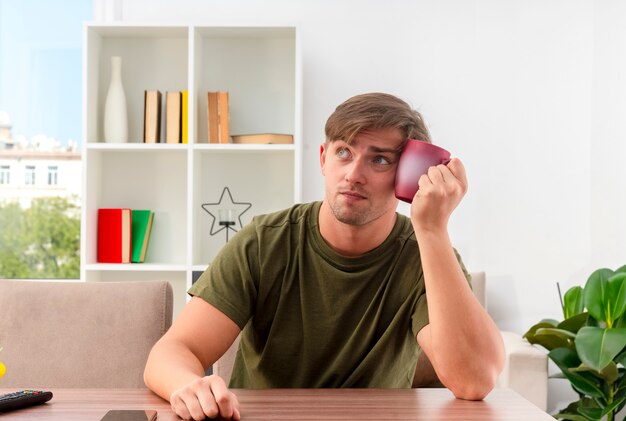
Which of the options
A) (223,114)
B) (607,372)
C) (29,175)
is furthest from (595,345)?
(29,175)

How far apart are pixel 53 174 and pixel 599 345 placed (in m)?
2.67

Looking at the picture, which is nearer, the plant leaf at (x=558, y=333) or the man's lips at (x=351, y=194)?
the man's lips at (x=351, y=194)

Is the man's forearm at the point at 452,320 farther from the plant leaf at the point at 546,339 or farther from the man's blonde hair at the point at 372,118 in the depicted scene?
the plant leaf at the point at 546,339

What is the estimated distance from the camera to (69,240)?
3965 millimetres

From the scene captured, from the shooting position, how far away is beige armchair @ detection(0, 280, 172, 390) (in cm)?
163

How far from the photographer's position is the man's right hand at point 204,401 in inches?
43.7

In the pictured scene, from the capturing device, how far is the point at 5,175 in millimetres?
3955

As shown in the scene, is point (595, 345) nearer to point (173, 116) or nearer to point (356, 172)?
point (356, 172)

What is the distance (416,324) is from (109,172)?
2.53m

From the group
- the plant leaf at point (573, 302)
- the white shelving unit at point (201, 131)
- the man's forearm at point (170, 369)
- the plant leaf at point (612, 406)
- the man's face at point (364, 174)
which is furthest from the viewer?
the white shelving unit at point (201, 131)

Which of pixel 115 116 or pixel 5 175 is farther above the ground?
pixel 115 116

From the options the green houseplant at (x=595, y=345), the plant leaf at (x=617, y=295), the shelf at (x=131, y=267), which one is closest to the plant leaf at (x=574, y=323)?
the green houseplant at (x=595, y=345)

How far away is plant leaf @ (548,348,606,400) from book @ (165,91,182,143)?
6.03ft

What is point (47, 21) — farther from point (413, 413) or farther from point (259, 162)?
point (413, 413)
